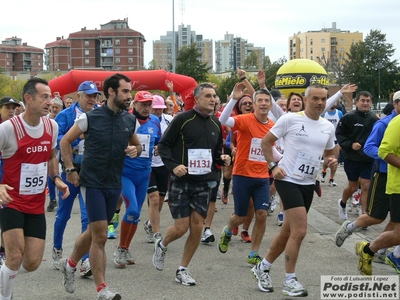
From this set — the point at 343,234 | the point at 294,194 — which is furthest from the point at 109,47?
the point at 294,194

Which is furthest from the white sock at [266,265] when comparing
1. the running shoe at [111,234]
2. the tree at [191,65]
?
the tree at [191,65]

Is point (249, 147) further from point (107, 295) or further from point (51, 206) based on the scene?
point (51, 206)

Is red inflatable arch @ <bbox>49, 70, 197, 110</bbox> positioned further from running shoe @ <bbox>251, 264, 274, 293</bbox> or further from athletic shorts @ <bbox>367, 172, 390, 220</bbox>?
running shoe @ <bbox>251, 264, 274, 293</bbox>

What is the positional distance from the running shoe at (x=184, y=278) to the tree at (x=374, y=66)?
63397mm

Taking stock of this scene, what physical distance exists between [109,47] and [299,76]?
490ft

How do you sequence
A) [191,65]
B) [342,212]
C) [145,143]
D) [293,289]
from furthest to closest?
[191,65] → [342,212] → [145,143] → [293,289]

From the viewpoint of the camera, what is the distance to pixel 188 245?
688 centimetres

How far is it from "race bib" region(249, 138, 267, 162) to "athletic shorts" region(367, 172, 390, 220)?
4.58 feet

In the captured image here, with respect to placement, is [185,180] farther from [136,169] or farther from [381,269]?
[381,269]

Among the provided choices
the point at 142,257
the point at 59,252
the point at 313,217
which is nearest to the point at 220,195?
the point at 313,217

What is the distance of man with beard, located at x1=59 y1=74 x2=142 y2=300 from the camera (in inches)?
234

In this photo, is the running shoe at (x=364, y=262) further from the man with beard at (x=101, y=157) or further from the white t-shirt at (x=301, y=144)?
the man with beard at (x=101, y=157)

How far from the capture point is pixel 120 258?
7.62 m

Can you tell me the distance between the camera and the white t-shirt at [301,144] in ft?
20.7
